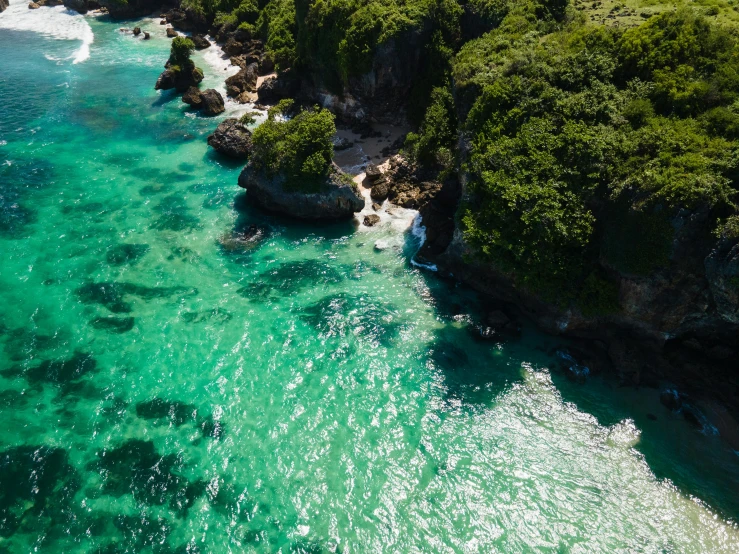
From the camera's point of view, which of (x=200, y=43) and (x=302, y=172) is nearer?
(x=302, y=172)

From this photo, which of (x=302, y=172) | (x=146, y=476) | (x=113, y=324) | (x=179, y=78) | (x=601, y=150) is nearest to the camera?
(x=146, y=476)

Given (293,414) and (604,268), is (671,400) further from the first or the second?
(293,414)

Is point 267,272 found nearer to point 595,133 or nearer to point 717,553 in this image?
point 595,133

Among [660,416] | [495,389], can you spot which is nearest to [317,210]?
[495,389]

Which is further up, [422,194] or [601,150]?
[601,150]

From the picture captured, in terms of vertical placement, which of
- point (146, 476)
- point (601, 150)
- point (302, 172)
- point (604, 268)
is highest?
point (601, 150)

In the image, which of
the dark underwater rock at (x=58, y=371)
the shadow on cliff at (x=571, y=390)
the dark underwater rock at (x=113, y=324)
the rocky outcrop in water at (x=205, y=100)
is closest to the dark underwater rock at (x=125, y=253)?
the dark underwater rock at (x=113, y=324)

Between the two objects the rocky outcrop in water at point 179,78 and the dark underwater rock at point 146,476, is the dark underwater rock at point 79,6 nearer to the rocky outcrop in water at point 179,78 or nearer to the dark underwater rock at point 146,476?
the rocky outcrop in water at point 179,78

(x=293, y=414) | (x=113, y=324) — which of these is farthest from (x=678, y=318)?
(x=113, y=324)
